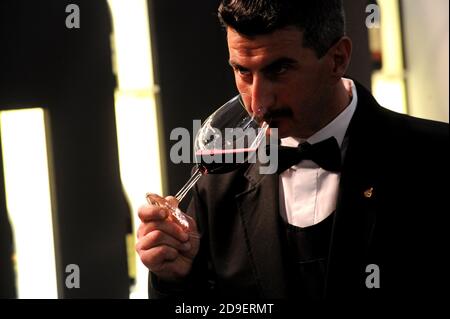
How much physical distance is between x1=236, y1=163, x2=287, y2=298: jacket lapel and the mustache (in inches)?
8.5

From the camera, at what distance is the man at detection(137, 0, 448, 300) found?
183 cm

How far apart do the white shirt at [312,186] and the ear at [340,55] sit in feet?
0.40

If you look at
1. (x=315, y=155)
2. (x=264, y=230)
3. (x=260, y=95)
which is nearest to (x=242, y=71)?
(x=260, y=95)

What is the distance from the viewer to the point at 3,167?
2967 mm

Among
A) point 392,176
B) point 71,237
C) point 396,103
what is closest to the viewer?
point 392,176

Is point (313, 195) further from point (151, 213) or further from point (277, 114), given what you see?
point (151, 213)

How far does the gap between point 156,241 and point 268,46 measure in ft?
1.82

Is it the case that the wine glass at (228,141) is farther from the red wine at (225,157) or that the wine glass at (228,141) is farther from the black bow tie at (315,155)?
the black bow tie at (315,155)

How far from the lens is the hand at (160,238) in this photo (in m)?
1.70

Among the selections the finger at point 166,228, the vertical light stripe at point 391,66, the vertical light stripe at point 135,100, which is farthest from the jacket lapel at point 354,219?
the vertical light stripe at point 135,100
